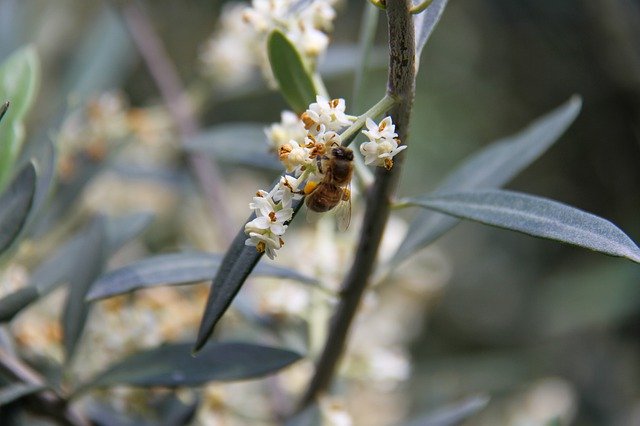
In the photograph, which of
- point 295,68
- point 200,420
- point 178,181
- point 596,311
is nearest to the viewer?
point 295,68

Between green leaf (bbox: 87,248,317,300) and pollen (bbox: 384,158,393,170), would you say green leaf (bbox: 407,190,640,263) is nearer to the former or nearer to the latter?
pollen (bbox: 384,158,393,170)

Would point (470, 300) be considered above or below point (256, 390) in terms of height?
below

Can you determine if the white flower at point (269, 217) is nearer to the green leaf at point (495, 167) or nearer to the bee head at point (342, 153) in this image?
the bee head at point (342, 153)

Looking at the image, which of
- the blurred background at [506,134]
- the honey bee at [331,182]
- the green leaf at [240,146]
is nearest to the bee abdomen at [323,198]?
the honey bee at [331,182]

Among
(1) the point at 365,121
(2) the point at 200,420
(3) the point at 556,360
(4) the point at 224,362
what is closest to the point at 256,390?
(2) the point at 200,420

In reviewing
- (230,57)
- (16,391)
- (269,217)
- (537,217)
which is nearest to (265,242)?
(269,217)

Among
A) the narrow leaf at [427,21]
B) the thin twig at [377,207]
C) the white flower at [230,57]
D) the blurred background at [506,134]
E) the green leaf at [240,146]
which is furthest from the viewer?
the blurred background at [506,134]

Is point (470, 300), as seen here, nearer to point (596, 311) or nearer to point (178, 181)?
point (596, 311)

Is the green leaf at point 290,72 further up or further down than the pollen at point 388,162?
further up
